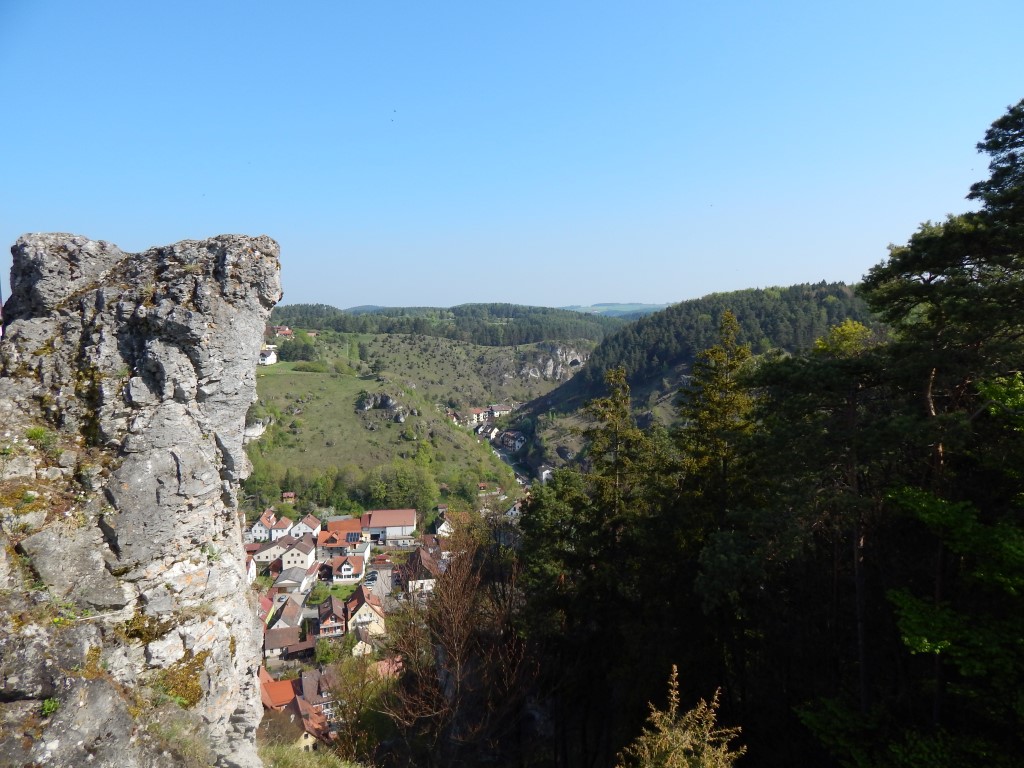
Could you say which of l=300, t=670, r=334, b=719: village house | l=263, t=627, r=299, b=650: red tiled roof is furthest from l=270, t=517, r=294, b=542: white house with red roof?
l=300, t=670, r=334, b=719: village house

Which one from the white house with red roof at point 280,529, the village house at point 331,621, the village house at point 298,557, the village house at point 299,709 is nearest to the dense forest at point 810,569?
the village house at point 299,709

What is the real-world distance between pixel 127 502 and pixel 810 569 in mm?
12757

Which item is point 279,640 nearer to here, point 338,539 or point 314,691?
point 314,691

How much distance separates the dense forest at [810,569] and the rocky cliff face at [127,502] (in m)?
5.05

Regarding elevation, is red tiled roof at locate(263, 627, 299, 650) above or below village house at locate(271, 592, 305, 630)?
above

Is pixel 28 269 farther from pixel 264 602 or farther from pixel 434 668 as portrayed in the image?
pixel 264 602

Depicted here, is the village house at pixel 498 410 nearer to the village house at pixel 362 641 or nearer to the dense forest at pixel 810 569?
the village house at pixel 362 641

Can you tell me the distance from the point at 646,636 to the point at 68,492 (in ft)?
36.7

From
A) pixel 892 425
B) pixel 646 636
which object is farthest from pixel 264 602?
pixel 892 425

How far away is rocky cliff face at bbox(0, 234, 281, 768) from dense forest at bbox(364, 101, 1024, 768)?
5.05 meters

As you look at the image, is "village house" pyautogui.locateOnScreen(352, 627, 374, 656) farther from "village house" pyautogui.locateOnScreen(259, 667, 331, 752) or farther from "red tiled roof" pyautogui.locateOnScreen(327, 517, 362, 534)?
"red tiled roof" pyautogui.locateOnScreen(327, 517, 362, 534)

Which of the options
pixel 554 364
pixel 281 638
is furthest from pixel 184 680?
pixel 554 364

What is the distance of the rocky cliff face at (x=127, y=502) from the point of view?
4.81 metres

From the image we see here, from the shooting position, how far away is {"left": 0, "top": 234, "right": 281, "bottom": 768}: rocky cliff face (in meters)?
4.81
